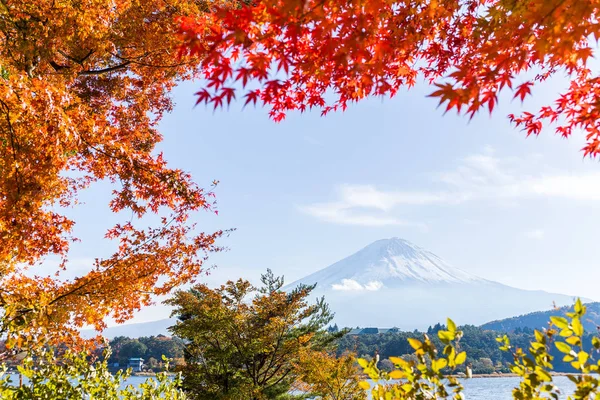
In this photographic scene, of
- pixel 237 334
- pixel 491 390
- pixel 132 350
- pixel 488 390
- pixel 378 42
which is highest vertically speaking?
pixel 378 42

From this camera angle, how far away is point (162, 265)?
560 cm

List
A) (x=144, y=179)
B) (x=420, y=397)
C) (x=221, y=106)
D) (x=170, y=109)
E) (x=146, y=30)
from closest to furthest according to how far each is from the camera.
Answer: (x=420, y=397), (x=221, y=106), (x=144, y=179), (x=146, y=30), (x=170, y=109)

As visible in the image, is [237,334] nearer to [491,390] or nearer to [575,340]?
[575,340]

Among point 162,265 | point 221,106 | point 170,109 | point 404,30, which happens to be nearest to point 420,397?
point 221,106

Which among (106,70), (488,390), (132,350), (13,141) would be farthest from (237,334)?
(488,390)

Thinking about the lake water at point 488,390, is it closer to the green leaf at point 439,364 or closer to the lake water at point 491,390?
the lake water at point 491,390

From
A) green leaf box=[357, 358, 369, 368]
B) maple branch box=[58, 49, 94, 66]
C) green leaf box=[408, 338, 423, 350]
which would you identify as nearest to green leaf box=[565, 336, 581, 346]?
green leaf box=[408, 338, 423, 350]

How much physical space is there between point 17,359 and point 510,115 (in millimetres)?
5899

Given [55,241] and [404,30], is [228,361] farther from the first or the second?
[404,30]

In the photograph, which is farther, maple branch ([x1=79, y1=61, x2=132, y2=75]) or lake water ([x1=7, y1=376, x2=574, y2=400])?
lake water ([x1=7, y1=376, x2=574, y2=400])

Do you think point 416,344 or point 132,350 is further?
point 132,350

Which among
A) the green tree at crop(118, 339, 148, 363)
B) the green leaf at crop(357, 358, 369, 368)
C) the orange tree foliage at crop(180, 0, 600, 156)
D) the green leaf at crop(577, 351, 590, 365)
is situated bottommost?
the green tree at crop(118, 339, 148, 363)

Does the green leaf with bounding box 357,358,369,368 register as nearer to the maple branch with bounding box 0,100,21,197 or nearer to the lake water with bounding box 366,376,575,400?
the maple branch with bounding box 0,100,21,197

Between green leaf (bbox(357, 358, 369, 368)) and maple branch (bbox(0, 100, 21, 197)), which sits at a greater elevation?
maple branch (bbox(0, 100, 21, 197))
